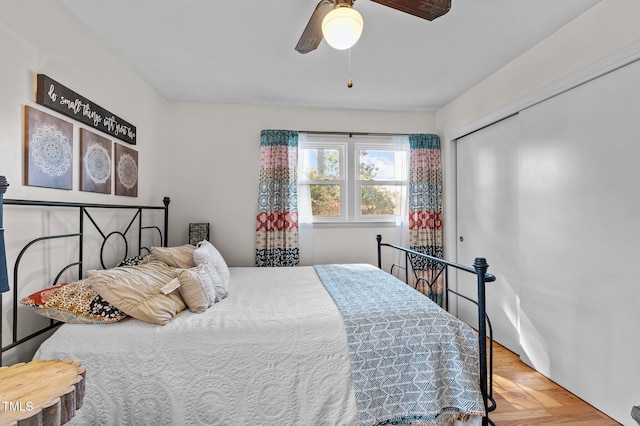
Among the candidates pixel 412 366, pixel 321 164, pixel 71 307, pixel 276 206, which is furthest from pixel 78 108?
pixel 412 366

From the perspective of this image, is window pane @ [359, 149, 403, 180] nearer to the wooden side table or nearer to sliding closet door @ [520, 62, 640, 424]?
sliding closet door @ [520, 62, 640, 424]

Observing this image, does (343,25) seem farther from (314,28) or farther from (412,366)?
(412,366)

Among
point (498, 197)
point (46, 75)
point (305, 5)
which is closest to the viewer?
point (46, 75)

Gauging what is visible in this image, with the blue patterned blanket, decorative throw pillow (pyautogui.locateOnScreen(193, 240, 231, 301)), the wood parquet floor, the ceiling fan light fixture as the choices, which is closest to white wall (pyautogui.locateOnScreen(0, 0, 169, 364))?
decorative throw pillow (pyautogui.locateOnScreen(193, 240, 231, 301))

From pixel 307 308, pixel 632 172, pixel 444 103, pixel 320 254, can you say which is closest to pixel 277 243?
pixel 320 254

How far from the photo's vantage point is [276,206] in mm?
3344

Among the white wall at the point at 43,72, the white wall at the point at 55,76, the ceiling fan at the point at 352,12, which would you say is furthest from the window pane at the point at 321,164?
the ceiling fan at the point at 352,12

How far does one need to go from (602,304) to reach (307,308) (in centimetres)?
179

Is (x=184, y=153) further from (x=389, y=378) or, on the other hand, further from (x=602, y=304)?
(x=602, y=304)

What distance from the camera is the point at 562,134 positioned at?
82.6 inches

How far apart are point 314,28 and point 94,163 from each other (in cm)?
174

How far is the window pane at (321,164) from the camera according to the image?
11.6ft

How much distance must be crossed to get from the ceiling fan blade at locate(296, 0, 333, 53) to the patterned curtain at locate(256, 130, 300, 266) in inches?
63.5

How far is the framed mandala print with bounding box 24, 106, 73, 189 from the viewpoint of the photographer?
1.53 m
